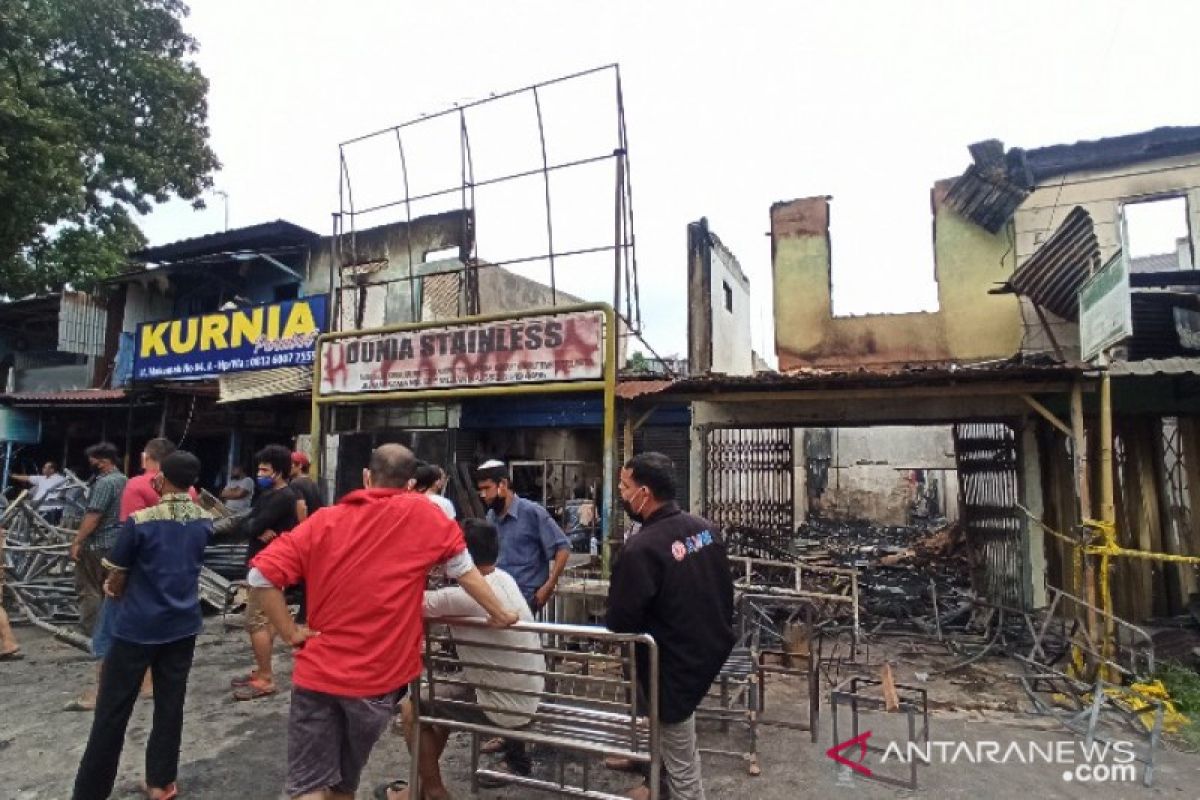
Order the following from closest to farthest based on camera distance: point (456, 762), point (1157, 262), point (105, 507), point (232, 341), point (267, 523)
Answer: point (456, 762) → point (105, 507) → point (267, 523) → point (232, 341) → point (1157, 262)

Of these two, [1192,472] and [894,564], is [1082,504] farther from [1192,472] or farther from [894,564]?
[894,564]

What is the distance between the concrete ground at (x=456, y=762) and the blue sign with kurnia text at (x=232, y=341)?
8.04 metres

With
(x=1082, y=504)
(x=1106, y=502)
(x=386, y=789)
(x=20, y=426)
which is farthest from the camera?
(x=20, y=426)

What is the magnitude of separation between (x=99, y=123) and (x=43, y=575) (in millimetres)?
12549

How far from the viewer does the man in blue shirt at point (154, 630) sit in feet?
11.0

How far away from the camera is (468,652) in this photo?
3197 millimetres

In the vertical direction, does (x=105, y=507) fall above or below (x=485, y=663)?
above

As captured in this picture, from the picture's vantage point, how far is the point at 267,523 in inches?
217

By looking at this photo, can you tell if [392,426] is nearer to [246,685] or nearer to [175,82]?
[246,685]

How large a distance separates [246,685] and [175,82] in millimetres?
16444

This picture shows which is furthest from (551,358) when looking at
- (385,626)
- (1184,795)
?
(1184,795)

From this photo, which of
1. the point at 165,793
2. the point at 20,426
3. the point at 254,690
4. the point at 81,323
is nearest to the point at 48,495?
the point at 20,426

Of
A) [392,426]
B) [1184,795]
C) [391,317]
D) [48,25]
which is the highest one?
[48,25]

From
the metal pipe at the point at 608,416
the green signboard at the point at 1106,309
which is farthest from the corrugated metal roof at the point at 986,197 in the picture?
the metal pipe at the point at 608,416
